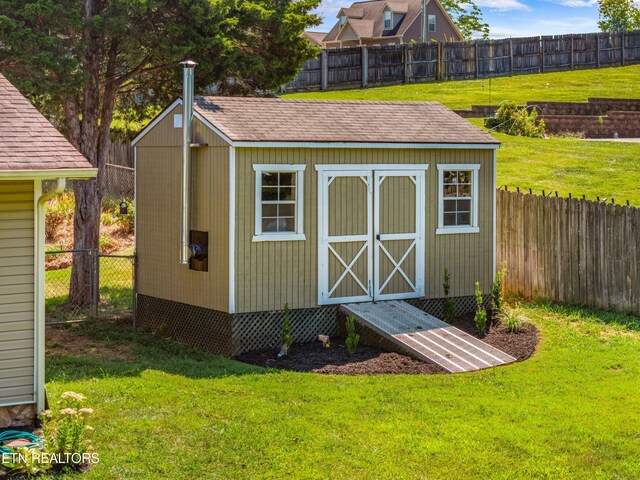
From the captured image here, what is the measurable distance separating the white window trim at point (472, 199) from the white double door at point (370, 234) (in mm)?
364

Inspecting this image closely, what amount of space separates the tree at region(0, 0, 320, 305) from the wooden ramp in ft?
18.1

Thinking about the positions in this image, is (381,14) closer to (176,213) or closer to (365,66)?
(365,66)

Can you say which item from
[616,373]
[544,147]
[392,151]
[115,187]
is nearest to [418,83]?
[544,147]

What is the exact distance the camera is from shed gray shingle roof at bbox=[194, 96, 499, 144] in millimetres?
13938

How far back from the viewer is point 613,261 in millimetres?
14977

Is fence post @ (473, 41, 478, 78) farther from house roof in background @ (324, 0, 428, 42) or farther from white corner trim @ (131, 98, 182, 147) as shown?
white corner trim @ (131, 98, 182, 147)

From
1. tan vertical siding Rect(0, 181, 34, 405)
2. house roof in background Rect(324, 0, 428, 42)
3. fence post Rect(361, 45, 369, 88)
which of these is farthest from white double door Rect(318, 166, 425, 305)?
house roof in background Rect(324, 0, 428, 42)

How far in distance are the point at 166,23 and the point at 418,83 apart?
23.5 metres

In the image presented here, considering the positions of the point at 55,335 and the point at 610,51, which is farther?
the point at 610,51

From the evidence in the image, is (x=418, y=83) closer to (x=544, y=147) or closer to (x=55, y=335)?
(x=544, y=147)

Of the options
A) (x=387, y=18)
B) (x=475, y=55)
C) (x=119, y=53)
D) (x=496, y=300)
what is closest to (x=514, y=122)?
(x=475, y=55)

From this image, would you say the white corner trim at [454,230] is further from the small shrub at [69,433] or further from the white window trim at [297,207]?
the small shrub at [69,433]

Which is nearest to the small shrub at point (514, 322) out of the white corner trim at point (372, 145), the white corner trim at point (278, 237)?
the white corner trim at point (372, 145)

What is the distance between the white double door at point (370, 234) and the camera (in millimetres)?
14430
